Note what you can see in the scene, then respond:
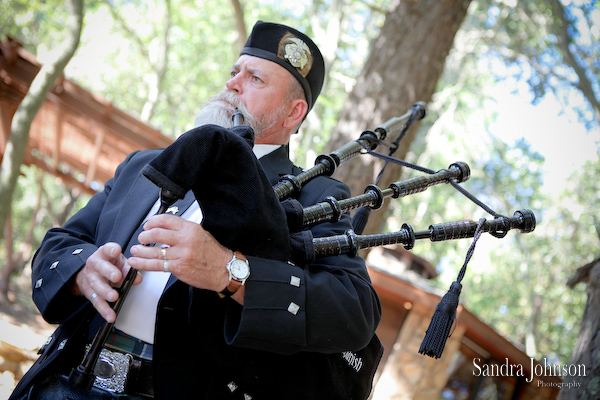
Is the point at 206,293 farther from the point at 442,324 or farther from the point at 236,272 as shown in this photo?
the point at 442,324

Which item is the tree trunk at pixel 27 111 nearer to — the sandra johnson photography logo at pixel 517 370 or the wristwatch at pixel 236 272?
the wristwatch at pixel 236 272

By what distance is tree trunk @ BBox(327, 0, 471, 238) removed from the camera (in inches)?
134

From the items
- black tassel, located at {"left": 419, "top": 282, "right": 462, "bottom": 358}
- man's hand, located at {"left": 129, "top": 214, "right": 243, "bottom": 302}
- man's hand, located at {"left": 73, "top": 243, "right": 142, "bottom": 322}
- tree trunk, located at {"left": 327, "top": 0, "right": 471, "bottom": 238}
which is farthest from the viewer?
tree trunk, located at {"left": 327, "top": 0, "right": 471, "bottom": 238}

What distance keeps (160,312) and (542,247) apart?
57.9ft

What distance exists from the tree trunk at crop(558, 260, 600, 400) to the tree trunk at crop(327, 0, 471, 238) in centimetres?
156

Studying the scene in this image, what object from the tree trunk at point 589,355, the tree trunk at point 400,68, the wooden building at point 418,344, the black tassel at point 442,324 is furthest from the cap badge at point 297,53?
the wooden building at point 418,344

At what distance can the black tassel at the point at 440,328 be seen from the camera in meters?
1.50

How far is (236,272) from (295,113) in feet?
3.46

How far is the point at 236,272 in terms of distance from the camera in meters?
1.23

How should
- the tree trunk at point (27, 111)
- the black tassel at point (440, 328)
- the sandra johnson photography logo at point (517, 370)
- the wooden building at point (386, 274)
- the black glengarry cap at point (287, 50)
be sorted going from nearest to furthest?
1. the black tassel at point (440, 328)
2. the black glengarry cap at point (287, 50)
3. the tree trunk at point (27, 111)
4. the wooden building at point (386, 274)
5. the sandra johnson photography logo at point (517, 370)

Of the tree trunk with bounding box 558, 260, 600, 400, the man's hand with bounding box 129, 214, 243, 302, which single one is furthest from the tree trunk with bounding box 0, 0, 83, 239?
the tree trunk with bounding box 558, 260, 600, 400

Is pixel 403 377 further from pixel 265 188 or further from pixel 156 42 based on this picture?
pixel 156 42

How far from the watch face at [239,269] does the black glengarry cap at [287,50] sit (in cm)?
108

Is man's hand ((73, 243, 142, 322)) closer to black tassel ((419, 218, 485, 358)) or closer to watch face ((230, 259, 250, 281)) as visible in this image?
watch face ((230, 259, 250, 281))
